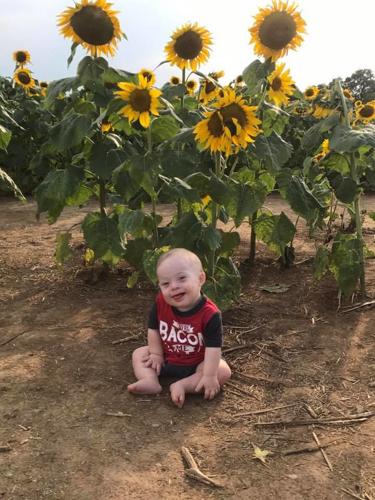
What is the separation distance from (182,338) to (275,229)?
133 centimetres

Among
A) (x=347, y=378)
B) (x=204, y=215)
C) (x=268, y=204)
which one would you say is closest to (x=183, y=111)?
(x=204, y=215)

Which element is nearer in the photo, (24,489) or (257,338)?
(24,489)

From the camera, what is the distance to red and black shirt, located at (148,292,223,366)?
8.31ft

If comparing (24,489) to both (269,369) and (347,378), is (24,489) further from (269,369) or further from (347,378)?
(347,378)

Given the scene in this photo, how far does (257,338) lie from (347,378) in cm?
59

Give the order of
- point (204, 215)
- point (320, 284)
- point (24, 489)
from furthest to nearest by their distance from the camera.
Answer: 1. point (320, 284)
2. point (204, 215)
3. point (24, 489)

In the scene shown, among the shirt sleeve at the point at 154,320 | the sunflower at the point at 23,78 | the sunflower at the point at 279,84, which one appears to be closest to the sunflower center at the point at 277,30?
the sunflower at the point at 279,84

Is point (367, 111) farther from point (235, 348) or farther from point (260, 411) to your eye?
point (260, 411)

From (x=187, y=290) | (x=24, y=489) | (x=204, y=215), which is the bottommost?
(x=24, y=489)

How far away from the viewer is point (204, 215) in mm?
3408

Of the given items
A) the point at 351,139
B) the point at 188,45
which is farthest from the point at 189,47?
the point at 351,139

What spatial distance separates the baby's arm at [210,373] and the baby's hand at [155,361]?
0.76 ft

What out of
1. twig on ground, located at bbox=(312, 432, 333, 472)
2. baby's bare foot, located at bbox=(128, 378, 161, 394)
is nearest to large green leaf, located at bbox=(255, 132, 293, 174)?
baby's bare foot, located at bbox=(128, 378, 161, 394)

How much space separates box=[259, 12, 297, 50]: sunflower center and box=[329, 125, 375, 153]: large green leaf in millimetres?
598
